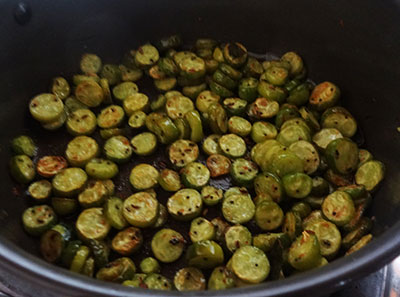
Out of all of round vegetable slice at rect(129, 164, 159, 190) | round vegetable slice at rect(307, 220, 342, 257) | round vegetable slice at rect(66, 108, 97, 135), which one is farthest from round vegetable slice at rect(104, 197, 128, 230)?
round vegetable slice at rect(307, 220, 342, 257)

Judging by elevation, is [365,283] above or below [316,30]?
below

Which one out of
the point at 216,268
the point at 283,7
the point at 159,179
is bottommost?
the point at 216,268

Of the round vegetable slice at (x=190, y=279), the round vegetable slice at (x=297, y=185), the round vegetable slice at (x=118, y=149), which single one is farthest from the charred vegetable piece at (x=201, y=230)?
the round vegetable slice at (x=118, y=149)

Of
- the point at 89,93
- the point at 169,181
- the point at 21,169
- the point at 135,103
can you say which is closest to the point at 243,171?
the point at 169,181

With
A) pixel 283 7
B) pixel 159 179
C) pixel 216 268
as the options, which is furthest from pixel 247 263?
pixel 283 7

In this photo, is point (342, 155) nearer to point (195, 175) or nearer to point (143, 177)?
point (195, 175)

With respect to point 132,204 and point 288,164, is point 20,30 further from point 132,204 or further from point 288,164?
point 288,164
